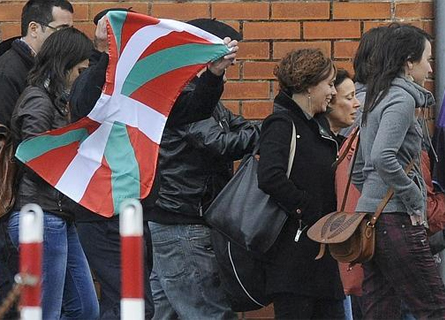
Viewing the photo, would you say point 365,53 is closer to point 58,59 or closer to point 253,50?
point 253,50

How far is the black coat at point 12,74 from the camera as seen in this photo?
6.36m

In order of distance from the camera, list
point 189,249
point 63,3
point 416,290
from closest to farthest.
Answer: point 416,290 → point 189,249 → point 63,3

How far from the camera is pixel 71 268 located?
6.39 m

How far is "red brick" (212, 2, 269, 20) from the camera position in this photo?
7160 mm

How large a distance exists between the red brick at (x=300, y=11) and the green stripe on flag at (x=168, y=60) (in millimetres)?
1578

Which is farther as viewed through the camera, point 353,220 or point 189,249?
point 189,249

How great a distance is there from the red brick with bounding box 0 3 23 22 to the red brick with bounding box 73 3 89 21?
32 cm

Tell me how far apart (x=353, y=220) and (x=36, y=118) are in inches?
61.4

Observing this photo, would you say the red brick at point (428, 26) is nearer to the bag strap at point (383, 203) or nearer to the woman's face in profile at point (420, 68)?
the woman's face in profile at point (420, 68)

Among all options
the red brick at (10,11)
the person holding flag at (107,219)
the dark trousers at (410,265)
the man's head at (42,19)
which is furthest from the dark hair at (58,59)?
the dark trousers at (410,265)

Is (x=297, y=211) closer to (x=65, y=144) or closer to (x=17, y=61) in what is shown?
(x=65, y=144)

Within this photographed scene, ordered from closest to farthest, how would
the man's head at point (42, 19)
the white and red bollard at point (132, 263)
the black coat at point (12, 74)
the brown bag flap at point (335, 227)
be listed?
1. the white and red bollard at point (132, 263)
2. the brown bag flap at point (335, 227)
3. the black coat at point (12, 74)
4. the man's head at point (42, 19)

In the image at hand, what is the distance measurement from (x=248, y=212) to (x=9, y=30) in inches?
Answer: 84.5

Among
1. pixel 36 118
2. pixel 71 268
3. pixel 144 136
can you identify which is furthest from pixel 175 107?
pixel 71 268
